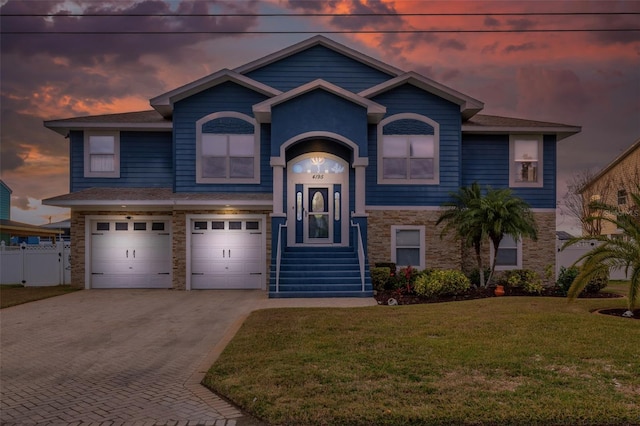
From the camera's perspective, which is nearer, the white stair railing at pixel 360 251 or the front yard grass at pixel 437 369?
the front yard grass at pixel 437 369

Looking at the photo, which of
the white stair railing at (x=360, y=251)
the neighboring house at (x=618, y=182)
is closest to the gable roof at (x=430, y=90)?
the white stair railing at (x=360, y=251)

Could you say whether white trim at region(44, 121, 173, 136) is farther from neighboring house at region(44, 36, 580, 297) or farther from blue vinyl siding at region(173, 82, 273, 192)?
blue vinyl siding at region(173, 82, 273, 192)

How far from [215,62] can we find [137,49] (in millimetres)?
4921

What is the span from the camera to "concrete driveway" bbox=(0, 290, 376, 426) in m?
5.46

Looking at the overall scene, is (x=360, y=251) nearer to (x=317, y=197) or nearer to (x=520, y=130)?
(x=317, y=197)

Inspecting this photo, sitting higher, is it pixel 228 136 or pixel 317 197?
pixel 228 136

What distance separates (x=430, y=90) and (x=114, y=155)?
12.1 m

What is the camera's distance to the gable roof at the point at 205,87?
17219 millimetres

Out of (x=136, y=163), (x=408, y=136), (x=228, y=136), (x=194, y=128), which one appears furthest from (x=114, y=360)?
(x=408, y=136)

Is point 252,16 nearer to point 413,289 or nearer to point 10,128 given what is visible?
point 413,289

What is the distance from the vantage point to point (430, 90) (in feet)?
58.4

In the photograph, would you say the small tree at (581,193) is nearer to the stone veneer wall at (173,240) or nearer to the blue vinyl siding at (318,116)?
the blue vinyl siding at (318,116)

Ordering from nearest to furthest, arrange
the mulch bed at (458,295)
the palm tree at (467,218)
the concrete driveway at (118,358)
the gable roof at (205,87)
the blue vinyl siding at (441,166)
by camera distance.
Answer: the concrete driveway at (118,358) < the mulch bed at (458,295) < the palm tree at (467,218) < the gable roof at (205,87) < the blue vinyl siding at (441,166)

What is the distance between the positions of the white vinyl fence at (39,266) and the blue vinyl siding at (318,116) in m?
10.1
